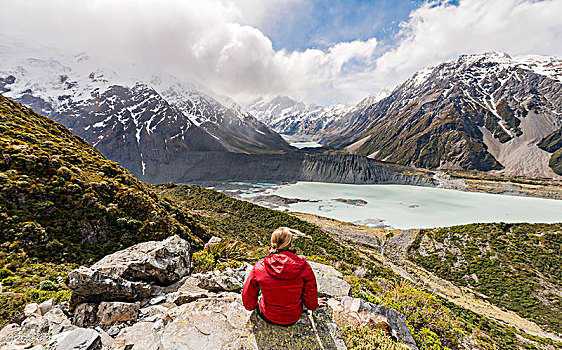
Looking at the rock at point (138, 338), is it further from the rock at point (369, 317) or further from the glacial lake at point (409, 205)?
the glacial lake at point (409, 205)

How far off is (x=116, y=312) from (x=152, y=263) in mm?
1505

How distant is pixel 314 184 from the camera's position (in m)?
108

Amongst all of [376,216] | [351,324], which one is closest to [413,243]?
[376,216]

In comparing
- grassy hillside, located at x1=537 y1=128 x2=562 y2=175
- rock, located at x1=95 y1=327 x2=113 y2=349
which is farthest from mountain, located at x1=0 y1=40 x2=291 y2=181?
grassy hillside, located at x1=537 y1=128 x2=562 y2=175

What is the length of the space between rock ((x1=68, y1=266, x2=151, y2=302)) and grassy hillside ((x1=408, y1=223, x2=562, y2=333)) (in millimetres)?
36782

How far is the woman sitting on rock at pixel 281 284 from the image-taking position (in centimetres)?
357

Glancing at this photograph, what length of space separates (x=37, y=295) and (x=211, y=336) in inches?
187

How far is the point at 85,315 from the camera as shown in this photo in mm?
4488

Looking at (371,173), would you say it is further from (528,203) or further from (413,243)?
(413,243)

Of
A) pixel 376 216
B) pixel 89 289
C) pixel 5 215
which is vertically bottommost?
pixel 376 216

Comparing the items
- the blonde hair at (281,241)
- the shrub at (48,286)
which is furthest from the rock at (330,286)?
the shrub at (48,286)

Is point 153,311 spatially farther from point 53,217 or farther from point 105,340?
point 53,217

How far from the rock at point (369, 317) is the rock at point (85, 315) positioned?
5321 mm

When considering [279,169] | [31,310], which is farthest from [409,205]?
[31,310]
